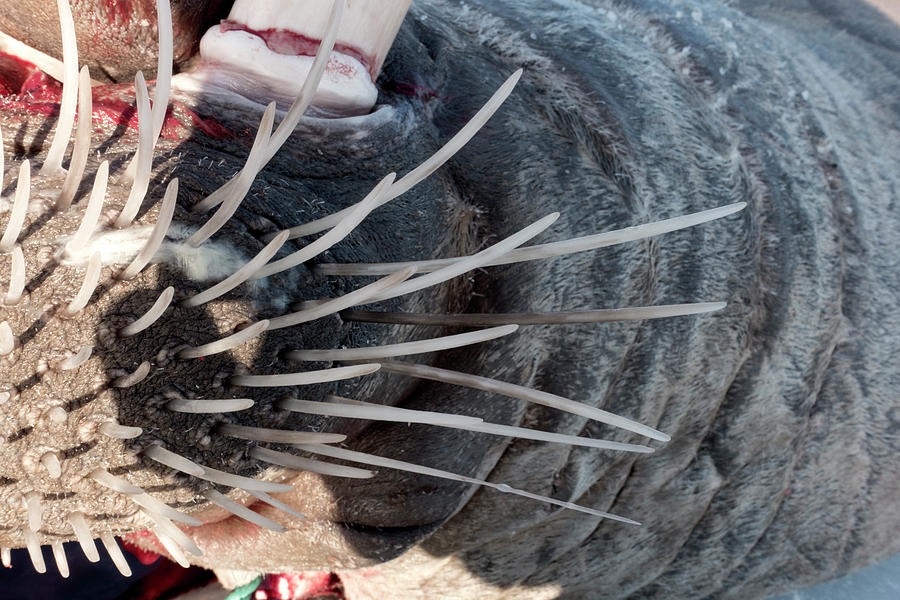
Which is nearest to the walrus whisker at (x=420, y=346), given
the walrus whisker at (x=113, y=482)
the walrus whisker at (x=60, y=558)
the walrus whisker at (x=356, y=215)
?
the walrus whisker at (x=356, y=215)

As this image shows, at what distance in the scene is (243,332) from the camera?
743mm

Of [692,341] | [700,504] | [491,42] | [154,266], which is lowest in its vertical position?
[700,504]

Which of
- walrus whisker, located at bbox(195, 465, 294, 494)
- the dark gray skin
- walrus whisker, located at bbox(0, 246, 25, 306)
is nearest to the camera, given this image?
walrus whisker, located at bbox(0, 246, 25, 306)

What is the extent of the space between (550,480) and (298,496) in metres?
0.42

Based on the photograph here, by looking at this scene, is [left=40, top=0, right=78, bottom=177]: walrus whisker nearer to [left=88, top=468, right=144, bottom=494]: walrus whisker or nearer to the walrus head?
the walrus head

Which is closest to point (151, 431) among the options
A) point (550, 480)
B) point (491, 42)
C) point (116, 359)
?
point (116, 359)

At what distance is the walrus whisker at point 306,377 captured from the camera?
0.73 m

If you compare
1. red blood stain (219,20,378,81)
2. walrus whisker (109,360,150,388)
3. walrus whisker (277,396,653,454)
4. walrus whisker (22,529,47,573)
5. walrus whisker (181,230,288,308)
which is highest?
red blood stain (219,20,378,81)

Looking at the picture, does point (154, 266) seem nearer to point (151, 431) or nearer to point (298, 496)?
point (151, 431)

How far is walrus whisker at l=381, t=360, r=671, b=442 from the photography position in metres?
0.82

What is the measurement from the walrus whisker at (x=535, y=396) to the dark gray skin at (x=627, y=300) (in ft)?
0.36

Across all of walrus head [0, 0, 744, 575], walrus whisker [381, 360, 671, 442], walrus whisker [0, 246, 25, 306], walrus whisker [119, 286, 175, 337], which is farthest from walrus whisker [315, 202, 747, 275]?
walrus whisker [0, 246, 25, 306]

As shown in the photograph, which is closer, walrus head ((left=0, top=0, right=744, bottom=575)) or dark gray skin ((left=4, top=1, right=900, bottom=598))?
walrus head ((left=0, top=0, right=744, bottom=575))

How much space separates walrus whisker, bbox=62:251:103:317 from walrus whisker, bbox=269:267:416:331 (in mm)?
164
